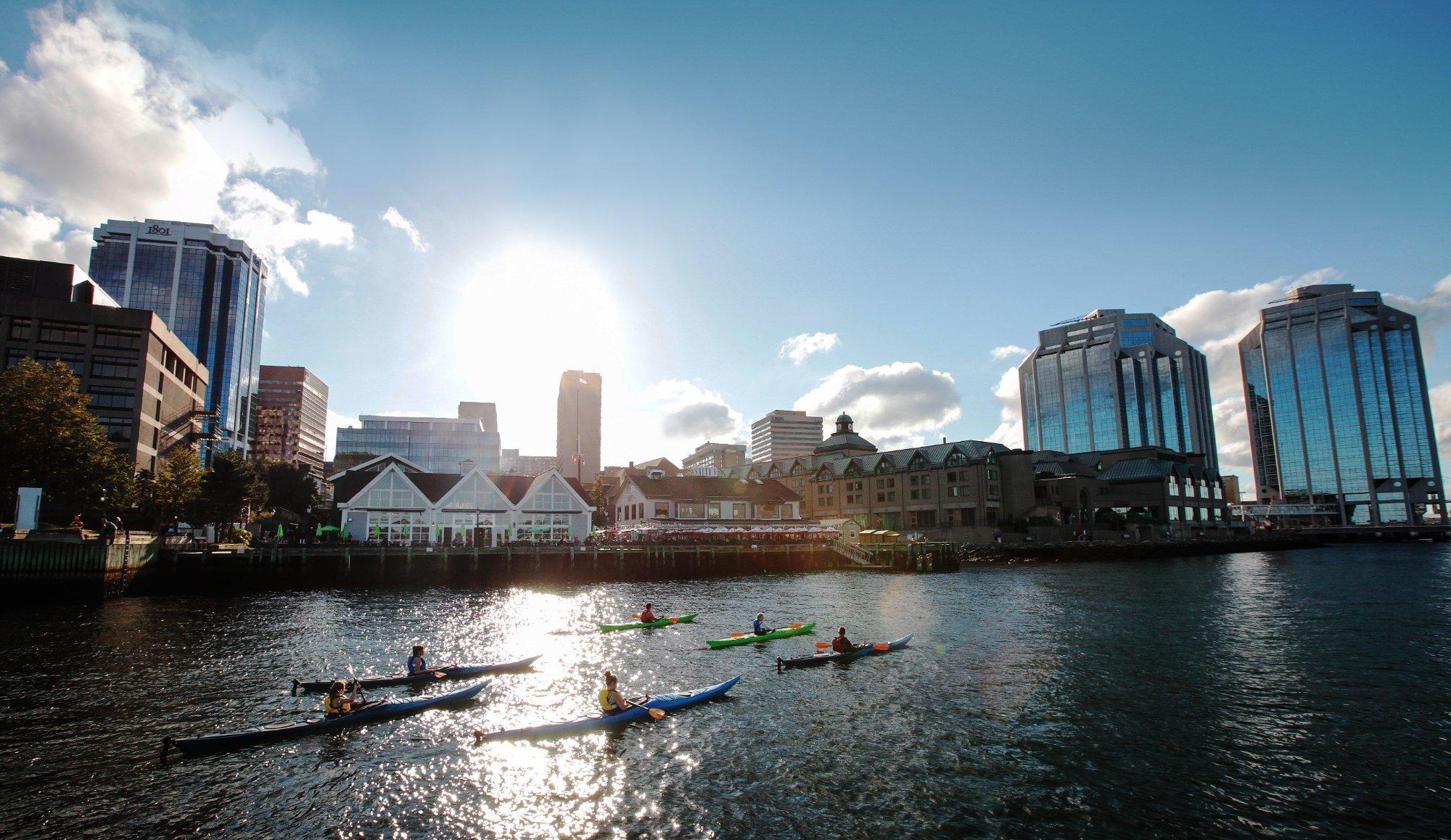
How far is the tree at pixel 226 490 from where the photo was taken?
79125 mm

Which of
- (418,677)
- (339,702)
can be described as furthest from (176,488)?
(339,702)

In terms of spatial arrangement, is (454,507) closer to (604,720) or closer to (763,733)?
(604,720)

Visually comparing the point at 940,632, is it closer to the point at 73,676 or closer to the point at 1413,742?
the point at 1413,742

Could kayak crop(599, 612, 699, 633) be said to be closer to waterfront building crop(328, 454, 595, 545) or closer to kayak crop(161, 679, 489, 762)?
kayak crop(161, 679, 489, 762)

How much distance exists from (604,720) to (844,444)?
164884mm

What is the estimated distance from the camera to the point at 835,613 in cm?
4841

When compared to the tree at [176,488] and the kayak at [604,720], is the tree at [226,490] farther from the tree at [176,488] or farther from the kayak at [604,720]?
the kayak at [604,720]

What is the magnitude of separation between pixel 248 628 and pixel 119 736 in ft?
67.8

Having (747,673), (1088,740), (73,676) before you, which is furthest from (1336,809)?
(73,676)

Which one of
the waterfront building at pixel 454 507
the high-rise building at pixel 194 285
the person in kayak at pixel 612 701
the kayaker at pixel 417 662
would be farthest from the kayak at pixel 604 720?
the high-rise building at pixel 194 285

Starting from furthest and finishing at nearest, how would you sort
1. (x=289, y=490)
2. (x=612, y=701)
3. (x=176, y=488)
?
(x=289, y=490) < (x=176, y=488) < (x=612, y=701)

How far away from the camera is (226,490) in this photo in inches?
3123

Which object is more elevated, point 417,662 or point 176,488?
point 176,488

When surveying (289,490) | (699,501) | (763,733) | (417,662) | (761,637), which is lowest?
(763,733)
